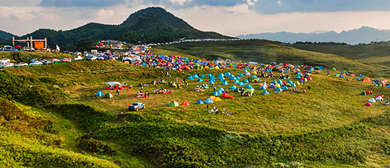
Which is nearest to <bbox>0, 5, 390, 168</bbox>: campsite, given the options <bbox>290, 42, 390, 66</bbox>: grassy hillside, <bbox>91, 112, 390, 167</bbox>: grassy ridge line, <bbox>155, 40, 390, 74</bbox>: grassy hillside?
<bbox>91, 112, 390, 167</bbox>: grassy ridge line

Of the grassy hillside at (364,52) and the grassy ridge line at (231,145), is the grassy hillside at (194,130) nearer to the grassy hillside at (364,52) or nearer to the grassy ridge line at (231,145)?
the grassy ridge line at (231,145)

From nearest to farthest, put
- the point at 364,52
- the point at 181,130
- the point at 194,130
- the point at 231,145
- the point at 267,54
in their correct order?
1. the point at 231,145
2. the point at 181,130
3. the point at 194,130
4. the point at 267,54
5. the point at 364,52

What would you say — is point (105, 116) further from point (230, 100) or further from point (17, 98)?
point (230, 100)

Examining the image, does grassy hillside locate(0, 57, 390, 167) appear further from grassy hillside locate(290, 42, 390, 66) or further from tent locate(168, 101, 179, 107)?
grassy hillside locate(290, 42, 390, 66)

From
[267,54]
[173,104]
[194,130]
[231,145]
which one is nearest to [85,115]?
[173,104]

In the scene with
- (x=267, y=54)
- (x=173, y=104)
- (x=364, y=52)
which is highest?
(x=364, y=52)

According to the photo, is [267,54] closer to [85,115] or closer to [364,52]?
[364,52]
